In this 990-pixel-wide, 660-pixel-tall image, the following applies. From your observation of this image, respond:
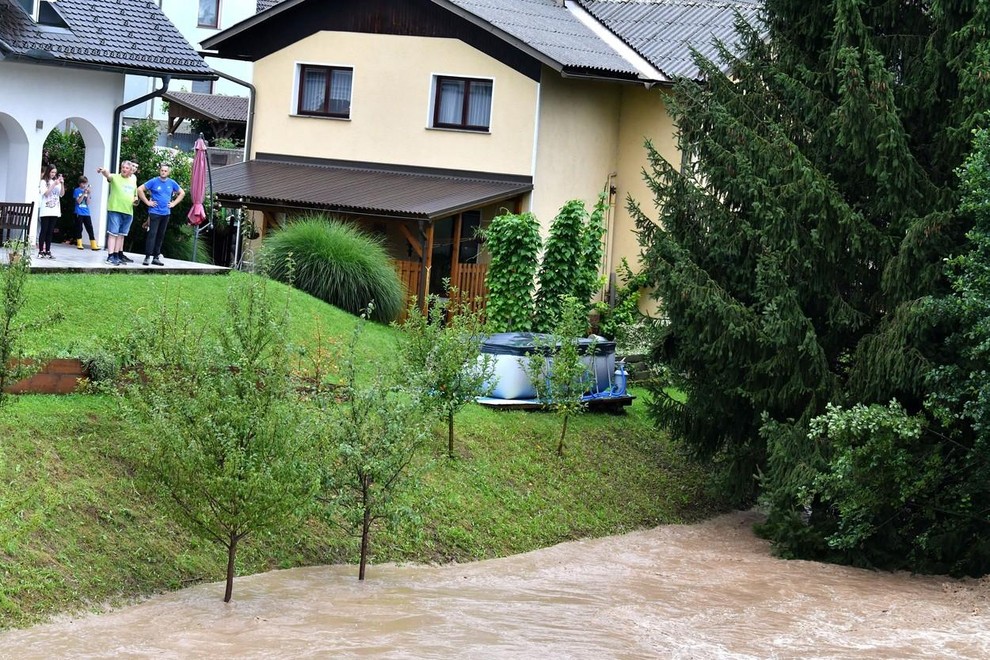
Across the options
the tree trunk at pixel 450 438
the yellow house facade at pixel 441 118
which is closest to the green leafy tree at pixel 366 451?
the tree trunk at pixel 450 438

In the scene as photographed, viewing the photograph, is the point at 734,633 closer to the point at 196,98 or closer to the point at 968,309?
the point at 968,309

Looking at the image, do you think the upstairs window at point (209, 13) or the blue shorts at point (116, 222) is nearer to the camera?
the blue shorts at point (116, 222)

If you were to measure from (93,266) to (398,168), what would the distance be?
Result: 11.6 metres

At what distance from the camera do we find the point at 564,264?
24.5 meters

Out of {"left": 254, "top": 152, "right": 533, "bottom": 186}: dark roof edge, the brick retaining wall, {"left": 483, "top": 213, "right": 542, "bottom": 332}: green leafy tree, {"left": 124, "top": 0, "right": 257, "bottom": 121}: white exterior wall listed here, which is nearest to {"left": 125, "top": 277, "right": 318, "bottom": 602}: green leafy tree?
the brick retaining wall

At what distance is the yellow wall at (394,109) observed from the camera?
3008 centimetres

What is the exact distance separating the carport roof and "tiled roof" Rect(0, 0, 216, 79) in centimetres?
394

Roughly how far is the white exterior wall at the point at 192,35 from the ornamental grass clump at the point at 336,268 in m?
33.3

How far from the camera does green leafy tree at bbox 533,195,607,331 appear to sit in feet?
80.2

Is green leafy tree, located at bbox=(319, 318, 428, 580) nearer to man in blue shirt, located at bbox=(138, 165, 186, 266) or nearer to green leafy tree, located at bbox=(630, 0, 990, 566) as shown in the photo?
green leafy tree, located at bbox=(630, 0, 990, 566)

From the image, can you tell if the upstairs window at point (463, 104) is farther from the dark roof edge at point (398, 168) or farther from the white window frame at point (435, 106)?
the dark roof edge at point (398, 168)

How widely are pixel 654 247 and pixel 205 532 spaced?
8345 mm

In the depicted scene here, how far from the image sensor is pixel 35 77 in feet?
78.6

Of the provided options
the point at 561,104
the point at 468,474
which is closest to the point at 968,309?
the point at 468,474
